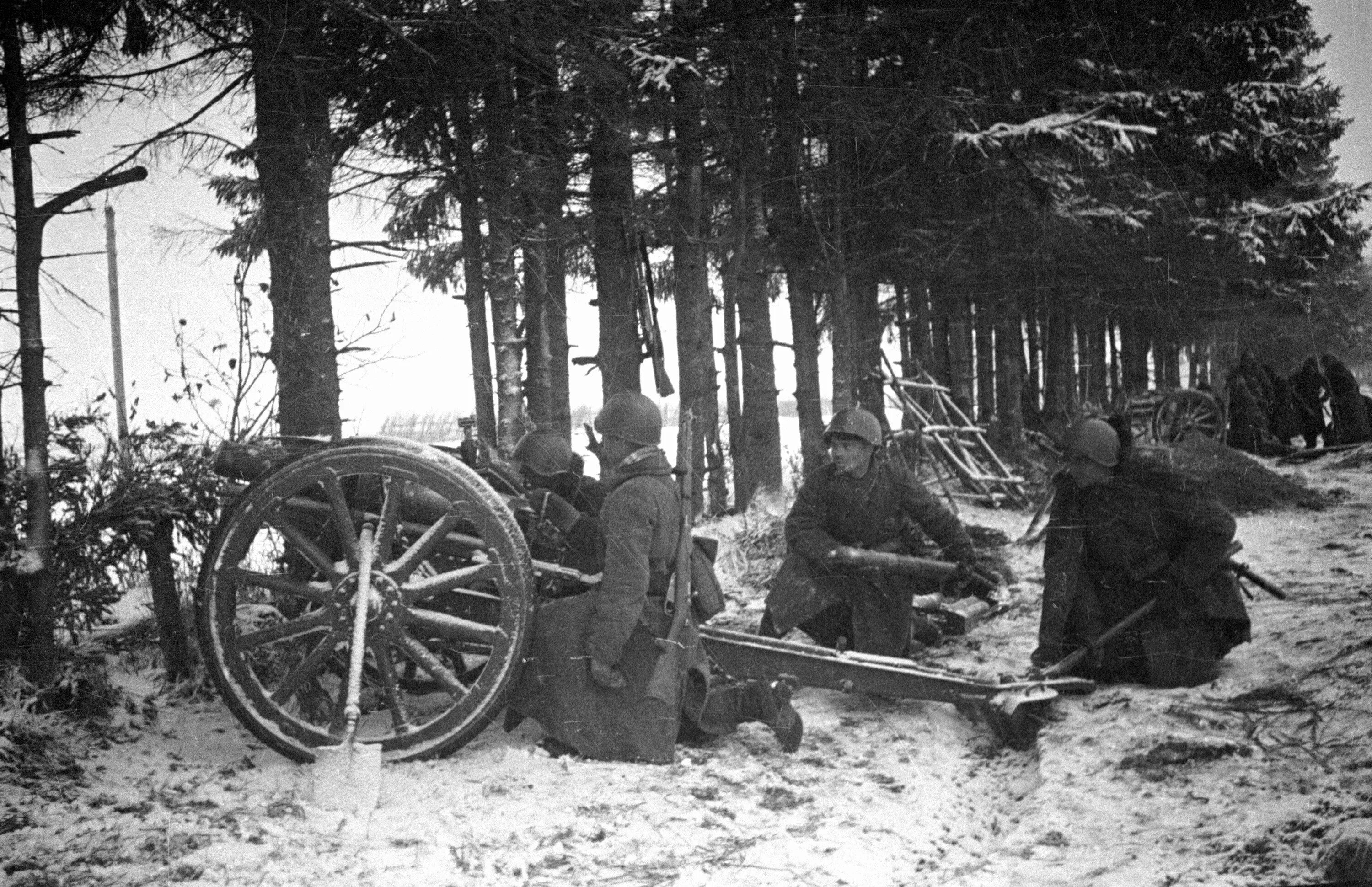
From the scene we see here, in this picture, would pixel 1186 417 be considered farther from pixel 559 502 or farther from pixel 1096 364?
pixel 1096 364

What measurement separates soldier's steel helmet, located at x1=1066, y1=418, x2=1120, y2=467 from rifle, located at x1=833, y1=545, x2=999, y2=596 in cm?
90

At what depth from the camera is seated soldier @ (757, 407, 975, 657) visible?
20.3 ft

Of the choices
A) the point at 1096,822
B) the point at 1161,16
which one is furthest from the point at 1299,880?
the point at 1161,16

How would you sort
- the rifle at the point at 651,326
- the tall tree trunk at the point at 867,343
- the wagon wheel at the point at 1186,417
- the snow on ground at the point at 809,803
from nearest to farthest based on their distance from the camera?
the snow on ground at the point at 809,803
the rifle at the point at 651,326
the tall tree trunk at the point at 867,343
the wagon wheel at the point at 1186,417

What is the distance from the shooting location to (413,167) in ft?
27.1

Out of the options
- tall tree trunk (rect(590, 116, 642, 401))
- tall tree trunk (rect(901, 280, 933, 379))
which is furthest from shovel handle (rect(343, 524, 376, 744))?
tall tree trunk (rect(901, 280, 933, 379))

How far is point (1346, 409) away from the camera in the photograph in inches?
501

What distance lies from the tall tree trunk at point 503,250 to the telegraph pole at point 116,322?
107 inches

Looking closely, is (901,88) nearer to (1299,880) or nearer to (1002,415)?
(1299,880)

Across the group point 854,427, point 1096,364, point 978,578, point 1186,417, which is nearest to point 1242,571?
point 978,578

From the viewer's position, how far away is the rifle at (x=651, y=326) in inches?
345

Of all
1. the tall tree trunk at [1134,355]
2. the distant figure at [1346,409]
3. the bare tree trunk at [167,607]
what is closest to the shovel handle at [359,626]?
the bare tree trunk at [167,607]

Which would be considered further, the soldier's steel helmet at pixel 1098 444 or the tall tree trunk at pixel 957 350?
the tall tree trunk at pixel 957 350

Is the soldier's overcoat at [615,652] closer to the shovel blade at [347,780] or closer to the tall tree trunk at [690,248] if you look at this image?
the shovel blade at [347,780]
